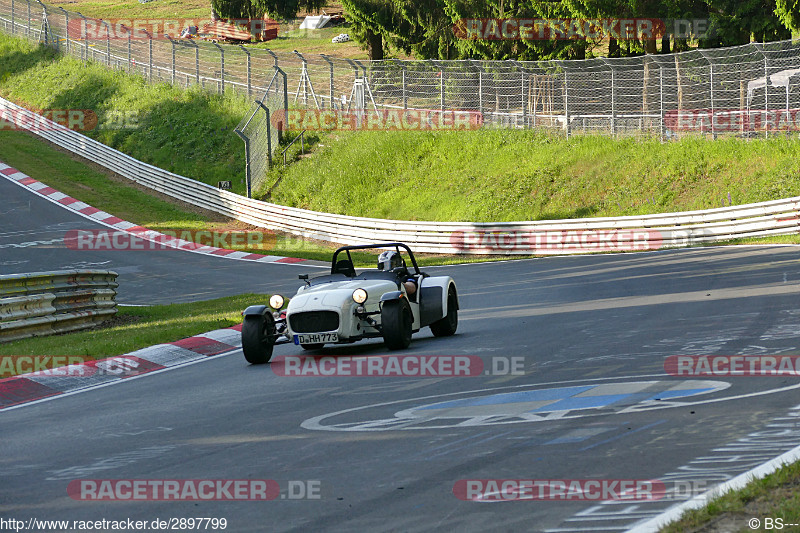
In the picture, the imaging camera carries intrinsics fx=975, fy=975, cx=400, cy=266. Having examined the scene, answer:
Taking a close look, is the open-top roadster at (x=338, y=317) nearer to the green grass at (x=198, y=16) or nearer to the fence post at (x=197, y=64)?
the fence post at (x=197, y=64)

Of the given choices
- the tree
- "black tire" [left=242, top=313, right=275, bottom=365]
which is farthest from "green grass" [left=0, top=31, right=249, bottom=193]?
"black tire" [left=242, top=313, right=275, bottom=365]

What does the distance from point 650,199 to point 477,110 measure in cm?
856

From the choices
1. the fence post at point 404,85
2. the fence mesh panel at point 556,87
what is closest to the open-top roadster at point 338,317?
the fence mesh panel at point 556,87

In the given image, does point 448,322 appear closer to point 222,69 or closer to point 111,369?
point 111,369

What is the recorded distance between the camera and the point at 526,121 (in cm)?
3359

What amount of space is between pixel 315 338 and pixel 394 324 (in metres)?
0.91

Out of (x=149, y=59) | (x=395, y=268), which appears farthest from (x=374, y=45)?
(x=395, y=268)

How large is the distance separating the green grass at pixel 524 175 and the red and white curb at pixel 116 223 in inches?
227

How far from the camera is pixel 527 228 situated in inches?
1055

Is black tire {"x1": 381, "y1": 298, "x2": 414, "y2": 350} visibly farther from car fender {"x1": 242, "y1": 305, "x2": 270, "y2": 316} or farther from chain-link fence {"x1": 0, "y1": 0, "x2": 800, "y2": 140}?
chain-link fence {"x1": 0, "y1": 0, "x2": 800, "y2": 140}

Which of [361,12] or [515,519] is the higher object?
[361,12]

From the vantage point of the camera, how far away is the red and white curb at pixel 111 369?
419 inches

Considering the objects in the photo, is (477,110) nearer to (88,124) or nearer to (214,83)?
(214,83)

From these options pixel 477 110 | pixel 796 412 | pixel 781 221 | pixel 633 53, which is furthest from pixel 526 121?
pixel 796 412
